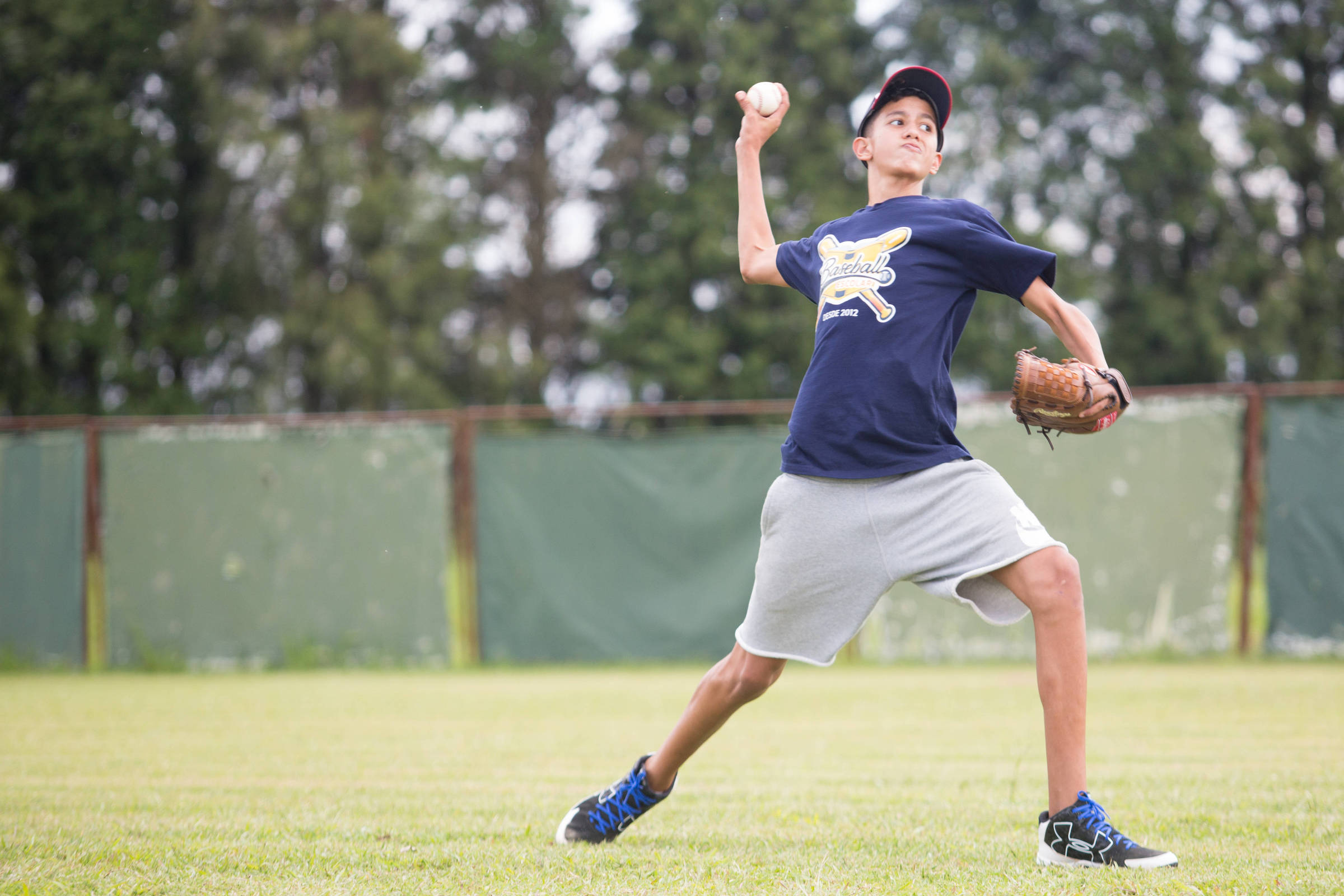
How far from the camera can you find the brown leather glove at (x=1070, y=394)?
3385 mm

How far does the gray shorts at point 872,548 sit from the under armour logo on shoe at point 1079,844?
0.55 metres

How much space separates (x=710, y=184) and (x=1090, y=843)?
21.9m

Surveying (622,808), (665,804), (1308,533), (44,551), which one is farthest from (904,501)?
(44,551)

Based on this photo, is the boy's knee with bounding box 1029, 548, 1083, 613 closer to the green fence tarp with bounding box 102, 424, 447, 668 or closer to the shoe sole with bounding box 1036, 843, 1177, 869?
the shoe sole with bounding box 1036, 843, 1177, 869

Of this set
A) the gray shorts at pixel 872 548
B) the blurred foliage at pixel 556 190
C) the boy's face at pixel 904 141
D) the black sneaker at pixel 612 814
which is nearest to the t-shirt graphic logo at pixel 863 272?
the boy's face at pixel 904 141

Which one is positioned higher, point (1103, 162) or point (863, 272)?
point (1103, 162)

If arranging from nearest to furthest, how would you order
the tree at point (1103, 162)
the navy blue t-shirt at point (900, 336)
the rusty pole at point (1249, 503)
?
the navy blue t-shirt at point (900, 336) < the rusty pole at point (1249, 503) < the tree at point (1103, 162)

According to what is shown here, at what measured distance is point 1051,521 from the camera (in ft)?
35.3

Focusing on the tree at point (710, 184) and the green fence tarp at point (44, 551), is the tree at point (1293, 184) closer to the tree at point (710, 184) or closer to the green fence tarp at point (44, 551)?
the tree at point (710, 184)

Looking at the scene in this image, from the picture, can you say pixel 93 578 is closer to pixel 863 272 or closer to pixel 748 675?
pixel 748 675

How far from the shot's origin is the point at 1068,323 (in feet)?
11.1

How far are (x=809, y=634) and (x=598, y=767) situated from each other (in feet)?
7.09

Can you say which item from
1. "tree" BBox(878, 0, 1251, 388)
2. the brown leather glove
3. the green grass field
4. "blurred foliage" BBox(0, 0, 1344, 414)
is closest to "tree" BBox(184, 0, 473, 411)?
"blurred foliage" BBox(0, 0, 1344, 414)

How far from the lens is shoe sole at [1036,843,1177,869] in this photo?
3.20 meters
